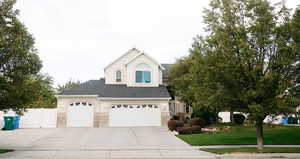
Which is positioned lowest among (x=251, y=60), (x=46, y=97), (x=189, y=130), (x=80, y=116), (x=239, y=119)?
(x=189, y=130)

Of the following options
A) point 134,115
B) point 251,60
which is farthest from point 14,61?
point 134,115

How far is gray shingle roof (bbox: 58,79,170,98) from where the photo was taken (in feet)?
86.2

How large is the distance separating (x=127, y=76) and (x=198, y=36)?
17.1m

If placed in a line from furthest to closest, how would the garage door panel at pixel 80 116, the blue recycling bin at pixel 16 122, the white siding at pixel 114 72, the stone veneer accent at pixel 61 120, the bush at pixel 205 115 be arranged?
the white siding at pixel 114 72 < the garage door panel at pixel 80 116 < the stone veneer accent at pixel 61 120 < the bush at pixel 205 115 < the blue recycling bin at pixel 16 122

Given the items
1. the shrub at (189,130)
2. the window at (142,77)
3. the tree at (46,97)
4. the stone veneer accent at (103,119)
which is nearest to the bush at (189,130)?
the shrub at (189,130)

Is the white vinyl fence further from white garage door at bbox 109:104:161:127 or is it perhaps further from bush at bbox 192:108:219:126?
bush at bbox 192:108:219:126

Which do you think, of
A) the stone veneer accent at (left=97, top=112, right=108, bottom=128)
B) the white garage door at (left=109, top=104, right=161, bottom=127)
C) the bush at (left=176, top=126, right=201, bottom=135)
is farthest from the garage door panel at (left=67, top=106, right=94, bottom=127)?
the bush at (left=176, top=126, right=201, bottom=135)

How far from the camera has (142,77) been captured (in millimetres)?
29516

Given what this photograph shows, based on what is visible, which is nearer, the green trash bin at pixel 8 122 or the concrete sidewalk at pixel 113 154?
the concrete sidewalk at pixel 113 154

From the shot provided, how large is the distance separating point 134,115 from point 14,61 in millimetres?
15052

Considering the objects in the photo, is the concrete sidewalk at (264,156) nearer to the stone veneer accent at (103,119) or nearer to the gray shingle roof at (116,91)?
the gray shingle roof at (116,91)

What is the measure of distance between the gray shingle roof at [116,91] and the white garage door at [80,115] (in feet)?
4.38

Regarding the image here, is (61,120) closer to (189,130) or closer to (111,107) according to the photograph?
(111,107)

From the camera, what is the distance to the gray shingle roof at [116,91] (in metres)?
26.3
